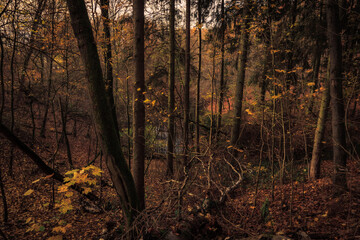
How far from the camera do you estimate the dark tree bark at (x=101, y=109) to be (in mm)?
2688

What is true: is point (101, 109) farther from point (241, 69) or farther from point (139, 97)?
point (241, 69)

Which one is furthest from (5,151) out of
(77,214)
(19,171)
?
(77,214)

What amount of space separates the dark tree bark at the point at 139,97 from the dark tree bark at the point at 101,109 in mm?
633

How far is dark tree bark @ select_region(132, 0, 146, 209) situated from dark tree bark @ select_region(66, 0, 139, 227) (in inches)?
24.9

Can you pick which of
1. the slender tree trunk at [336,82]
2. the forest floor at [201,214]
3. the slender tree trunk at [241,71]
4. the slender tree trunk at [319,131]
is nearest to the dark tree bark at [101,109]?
the forest floor at [201,214]

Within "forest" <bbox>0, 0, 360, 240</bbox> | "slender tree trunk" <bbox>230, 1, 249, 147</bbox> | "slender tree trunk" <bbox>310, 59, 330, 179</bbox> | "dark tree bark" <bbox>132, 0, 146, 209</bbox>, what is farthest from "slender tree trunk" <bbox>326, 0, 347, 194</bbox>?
"dark tree bark" <bbox>132, 0, 146, 209</bbox>

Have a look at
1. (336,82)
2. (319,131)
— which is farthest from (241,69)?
(319,131)

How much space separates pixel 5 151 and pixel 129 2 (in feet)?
29.0

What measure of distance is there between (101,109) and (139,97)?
100 cm

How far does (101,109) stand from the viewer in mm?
2930

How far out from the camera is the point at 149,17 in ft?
26.6

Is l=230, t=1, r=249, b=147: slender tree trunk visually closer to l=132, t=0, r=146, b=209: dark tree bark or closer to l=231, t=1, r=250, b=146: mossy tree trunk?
l=231, t=1, r=250, b=146: mossy tree trunk

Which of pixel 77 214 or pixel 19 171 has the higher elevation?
pixel 19 171

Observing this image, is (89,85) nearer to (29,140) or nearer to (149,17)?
(149,17)
